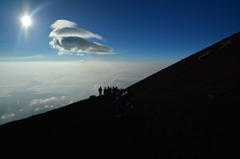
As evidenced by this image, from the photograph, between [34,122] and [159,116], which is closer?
[159,116]

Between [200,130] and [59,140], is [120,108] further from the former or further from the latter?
[200,130]

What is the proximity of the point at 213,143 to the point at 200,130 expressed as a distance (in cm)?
109

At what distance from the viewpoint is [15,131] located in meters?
10.1

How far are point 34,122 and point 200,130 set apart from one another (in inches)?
614

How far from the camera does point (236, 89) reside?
10023 millimetres

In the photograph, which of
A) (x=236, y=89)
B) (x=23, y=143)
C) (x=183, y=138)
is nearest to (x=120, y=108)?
(x=183, y=138)

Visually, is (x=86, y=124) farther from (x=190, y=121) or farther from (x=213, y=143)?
(x=213, y=143)

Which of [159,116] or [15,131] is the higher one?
[15,131]

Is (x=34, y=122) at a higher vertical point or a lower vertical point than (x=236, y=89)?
higher

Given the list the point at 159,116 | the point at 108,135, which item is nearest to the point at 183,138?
the point at 159,116

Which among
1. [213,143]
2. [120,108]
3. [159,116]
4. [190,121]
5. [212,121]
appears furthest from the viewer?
[120,108]

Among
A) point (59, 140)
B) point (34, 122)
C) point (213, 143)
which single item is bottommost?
point (213, 143)

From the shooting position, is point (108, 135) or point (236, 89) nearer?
point (108, 135)

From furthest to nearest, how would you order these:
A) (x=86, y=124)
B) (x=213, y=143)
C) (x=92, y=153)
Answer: (x=86, y=124), (x=92, y=153), (x=213, y=143)
